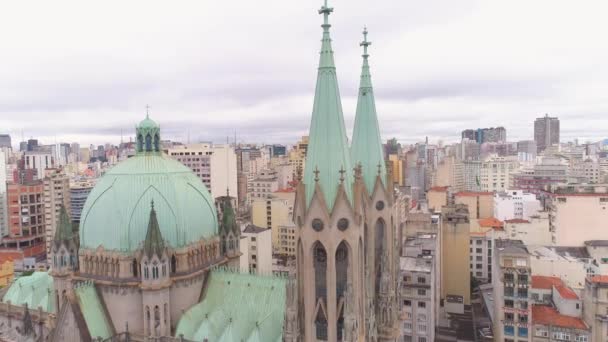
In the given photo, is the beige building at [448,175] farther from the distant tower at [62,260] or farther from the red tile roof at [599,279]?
the distant tower at [62,260]

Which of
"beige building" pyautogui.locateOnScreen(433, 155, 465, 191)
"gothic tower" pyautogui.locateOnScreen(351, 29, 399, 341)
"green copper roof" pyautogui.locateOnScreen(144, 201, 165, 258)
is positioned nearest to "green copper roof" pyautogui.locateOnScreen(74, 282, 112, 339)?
"green copper roof" pyautogui.locateOnScreen(144, 201, 165, 258)

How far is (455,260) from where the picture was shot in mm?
74062

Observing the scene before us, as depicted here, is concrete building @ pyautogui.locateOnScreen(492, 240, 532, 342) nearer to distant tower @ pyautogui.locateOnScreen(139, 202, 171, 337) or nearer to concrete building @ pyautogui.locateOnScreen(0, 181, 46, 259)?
distant tower @ pyautogui.locateOnScreen(139, 202, 171, 337)

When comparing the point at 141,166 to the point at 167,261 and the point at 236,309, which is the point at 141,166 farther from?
the point at 236,309

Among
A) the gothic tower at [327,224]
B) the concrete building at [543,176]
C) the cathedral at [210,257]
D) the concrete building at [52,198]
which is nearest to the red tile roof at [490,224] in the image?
the concrete building at [543,176]

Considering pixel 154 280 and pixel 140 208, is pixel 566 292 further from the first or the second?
pixel 140 208

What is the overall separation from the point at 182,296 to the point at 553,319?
39235mm

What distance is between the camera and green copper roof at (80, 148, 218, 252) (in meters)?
30.4

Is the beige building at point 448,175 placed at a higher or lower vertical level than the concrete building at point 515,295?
higher

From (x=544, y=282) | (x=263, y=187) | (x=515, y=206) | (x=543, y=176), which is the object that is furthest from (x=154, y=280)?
(x=543, y=176)

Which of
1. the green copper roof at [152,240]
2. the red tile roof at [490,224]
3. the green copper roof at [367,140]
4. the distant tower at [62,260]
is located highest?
the green copper roof at [367,140]

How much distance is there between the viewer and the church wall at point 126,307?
1177 inches

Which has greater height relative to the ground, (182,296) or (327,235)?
(327,235)

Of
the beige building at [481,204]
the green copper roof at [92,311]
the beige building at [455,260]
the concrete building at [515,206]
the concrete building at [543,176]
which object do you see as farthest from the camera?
the concrete building at [543,176]
